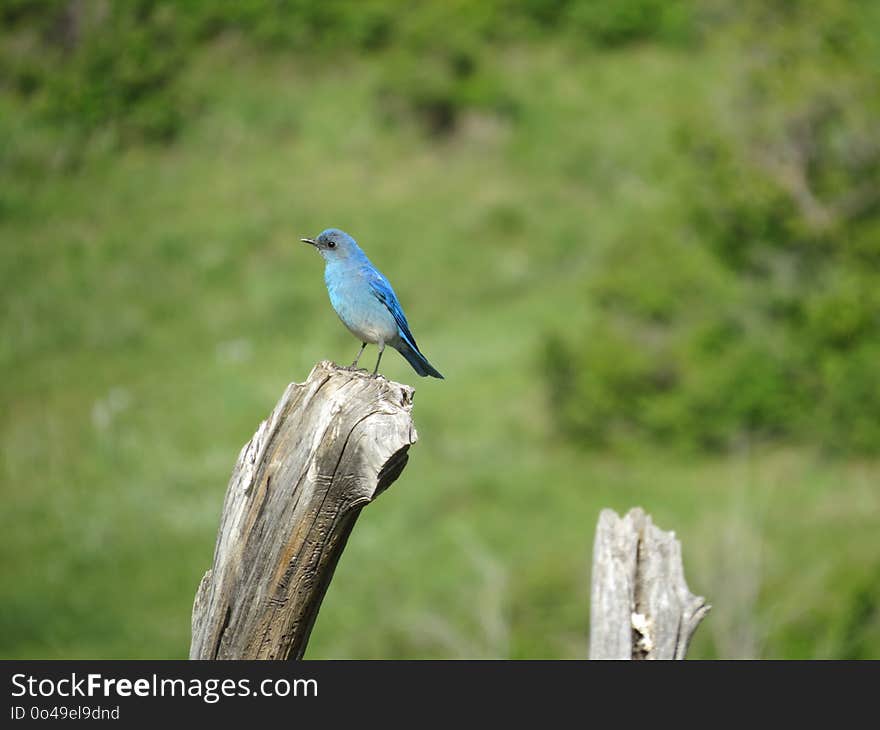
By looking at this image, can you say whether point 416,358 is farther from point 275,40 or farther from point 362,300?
point 275,40

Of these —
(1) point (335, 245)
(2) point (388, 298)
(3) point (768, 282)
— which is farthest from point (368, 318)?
(3) point (768, 282)

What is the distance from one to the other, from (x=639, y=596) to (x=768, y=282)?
17.5 meters

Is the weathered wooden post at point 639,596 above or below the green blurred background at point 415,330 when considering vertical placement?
below

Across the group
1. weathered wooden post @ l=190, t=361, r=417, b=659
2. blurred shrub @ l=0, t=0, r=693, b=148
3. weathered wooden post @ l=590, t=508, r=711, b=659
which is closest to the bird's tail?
weathered wooden post @ l=590, t=508, r=711, b=659

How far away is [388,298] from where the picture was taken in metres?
7.65

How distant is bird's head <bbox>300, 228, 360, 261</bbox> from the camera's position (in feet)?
25.6

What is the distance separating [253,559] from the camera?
5.25m

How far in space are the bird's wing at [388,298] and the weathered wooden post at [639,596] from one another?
162cm

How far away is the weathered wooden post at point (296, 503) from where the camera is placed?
510cm

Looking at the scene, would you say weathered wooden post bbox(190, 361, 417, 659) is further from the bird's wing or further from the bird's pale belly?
the bird's wing

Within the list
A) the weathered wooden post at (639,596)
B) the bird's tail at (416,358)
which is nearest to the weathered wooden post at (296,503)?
the weathered wooden post at (639,596)

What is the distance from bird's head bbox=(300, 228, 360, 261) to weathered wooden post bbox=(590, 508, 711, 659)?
2.20 meters

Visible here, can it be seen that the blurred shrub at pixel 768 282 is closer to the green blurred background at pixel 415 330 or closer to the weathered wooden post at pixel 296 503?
the green blurred background at pixel 415 330

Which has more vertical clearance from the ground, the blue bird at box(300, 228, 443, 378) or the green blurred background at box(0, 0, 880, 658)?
the green blurred background at box(0, 0, 880, 658)
